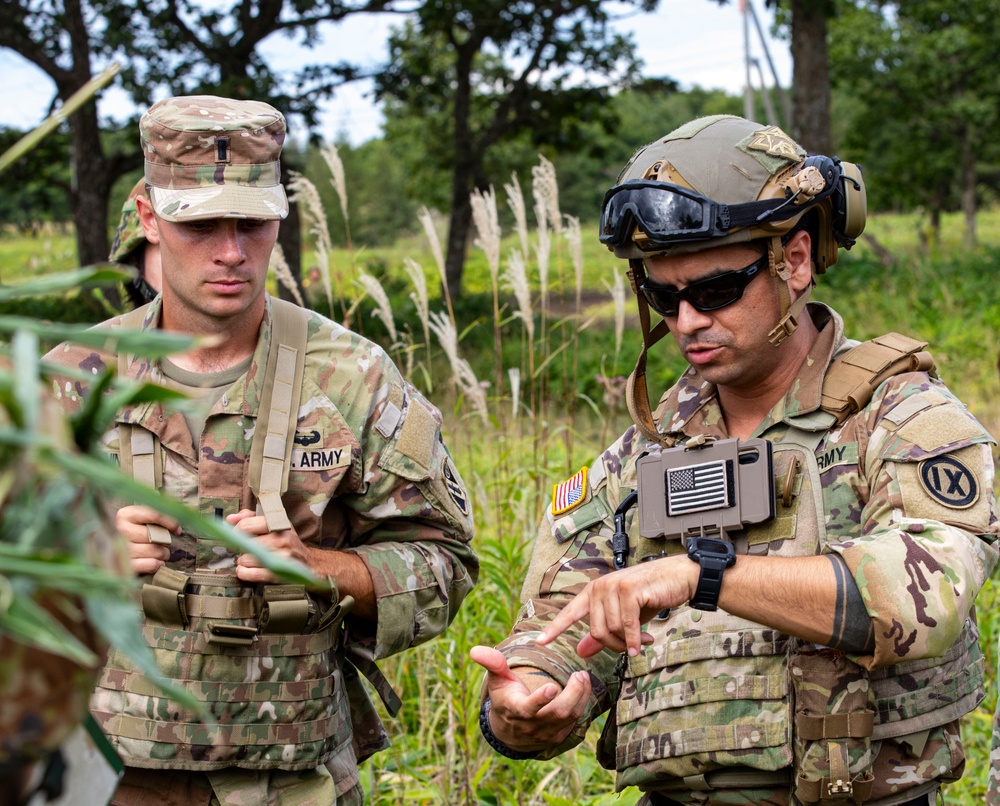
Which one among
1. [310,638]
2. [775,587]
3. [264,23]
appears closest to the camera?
[775,587]

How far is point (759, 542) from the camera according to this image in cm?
221

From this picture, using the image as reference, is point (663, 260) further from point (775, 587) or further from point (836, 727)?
point (836, 727)

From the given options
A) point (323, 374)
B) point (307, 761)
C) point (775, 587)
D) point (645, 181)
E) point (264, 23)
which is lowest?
point (307, 761)

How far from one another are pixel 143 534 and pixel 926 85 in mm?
29032

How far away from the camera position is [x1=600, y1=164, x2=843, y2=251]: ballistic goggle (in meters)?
2.22

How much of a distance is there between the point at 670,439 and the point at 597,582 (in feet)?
1.92

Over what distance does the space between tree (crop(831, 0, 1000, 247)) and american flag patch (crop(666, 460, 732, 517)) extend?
2498 centimetres

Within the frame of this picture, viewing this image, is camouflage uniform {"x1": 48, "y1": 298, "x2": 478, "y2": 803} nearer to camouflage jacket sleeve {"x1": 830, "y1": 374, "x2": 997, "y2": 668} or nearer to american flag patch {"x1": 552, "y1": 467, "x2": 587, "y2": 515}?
american flag patch {"x1": 552, "y1": 467, "x2": 587, "y2": 515}

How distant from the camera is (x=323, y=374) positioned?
2.55m

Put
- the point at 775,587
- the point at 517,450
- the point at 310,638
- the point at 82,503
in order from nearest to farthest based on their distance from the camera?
1. the point at 82,503
2. the point at 775,587
3. the point at 310,638
4. the point at 517,450

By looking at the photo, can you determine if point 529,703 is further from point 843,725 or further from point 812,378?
point 812,378

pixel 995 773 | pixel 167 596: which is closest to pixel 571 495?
pixel 167 596

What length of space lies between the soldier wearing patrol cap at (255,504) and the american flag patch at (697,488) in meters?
0.58

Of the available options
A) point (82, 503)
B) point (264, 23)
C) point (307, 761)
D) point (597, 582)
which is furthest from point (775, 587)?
point (264, 23)
